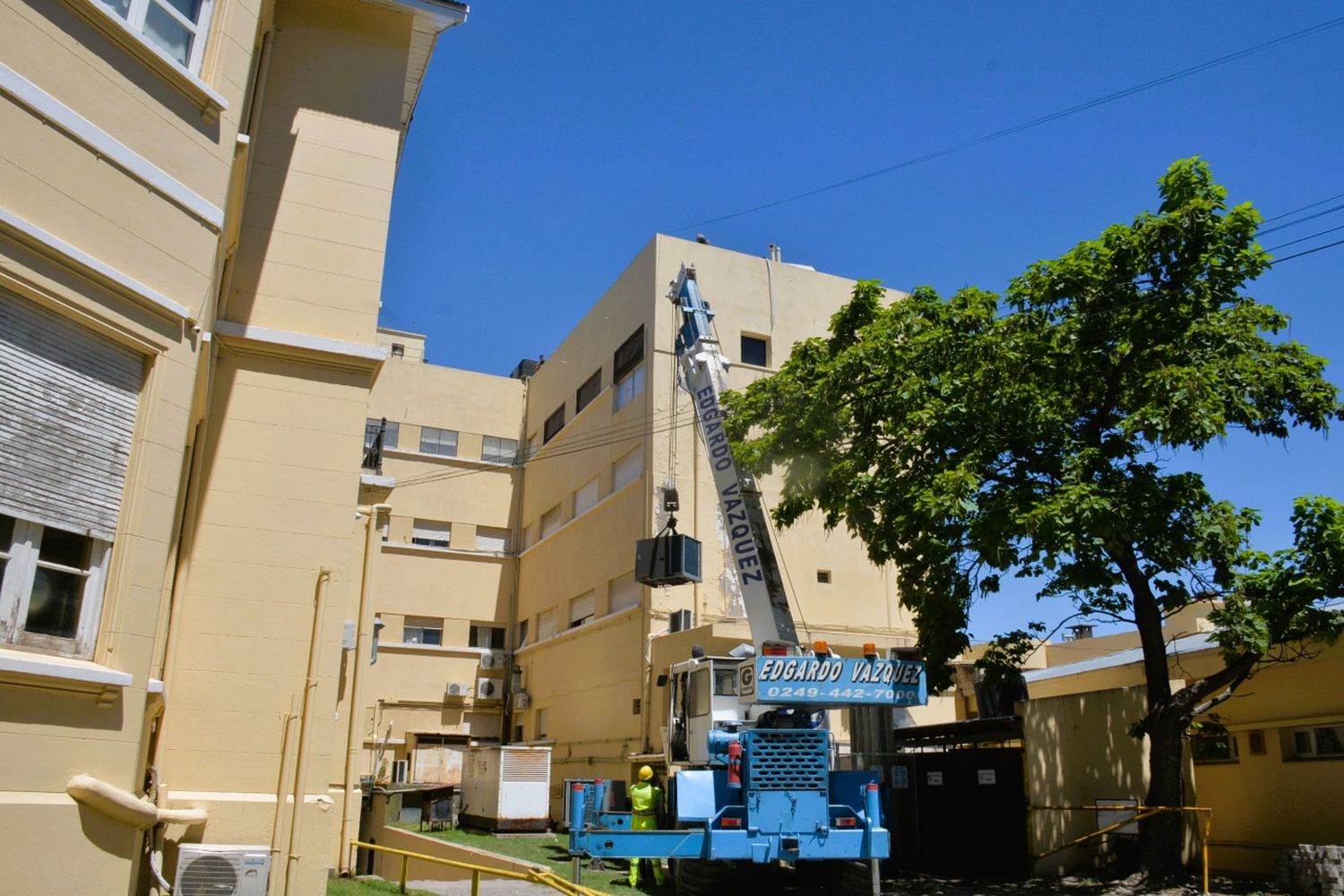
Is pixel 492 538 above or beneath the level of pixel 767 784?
above

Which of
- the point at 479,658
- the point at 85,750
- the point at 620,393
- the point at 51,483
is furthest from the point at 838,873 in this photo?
the point at 479,658

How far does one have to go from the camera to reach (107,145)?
23.9ft

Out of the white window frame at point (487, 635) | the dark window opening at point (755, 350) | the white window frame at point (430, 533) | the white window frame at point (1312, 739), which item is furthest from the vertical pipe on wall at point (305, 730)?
the white window frame at point (430, 533)

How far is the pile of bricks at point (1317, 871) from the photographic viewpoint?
12867 mm

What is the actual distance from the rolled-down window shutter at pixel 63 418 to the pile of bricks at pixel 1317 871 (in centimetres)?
1388

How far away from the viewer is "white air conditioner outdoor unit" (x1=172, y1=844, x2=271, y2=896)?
8727 mm

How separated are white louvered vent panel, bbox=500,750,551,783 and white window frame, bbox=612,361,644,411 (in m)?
9.47

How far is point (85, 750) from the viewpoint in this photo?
6.65m

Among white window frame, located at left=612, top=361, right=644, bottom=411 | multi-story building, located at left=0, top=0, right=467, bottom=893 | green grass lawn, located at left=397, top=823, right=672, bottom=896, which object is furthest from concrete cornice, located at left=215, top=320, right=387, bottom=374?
white window frame, located at left=612, top=361, right=644, bottom=411

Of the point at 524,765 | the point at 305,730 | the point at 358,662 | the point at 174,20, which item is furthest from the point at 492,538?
the point at 174,20

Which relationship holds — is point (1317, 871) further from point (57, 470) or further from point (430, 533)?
point (430, 533)

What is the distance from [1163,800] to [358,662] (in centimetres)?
1202

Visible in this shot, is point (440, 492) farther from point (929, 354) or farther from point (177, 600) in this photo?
point (177, 600)

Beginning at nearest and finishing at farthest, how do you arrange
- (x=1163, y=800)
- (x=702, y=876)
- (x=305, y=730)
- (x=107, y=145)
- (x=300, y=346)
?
1. (x=107, y=145)
2. (x=305, y=730)
3. (x=300, y=346)
4. (x=702, y=876)
5. (x=1163, y=800)
